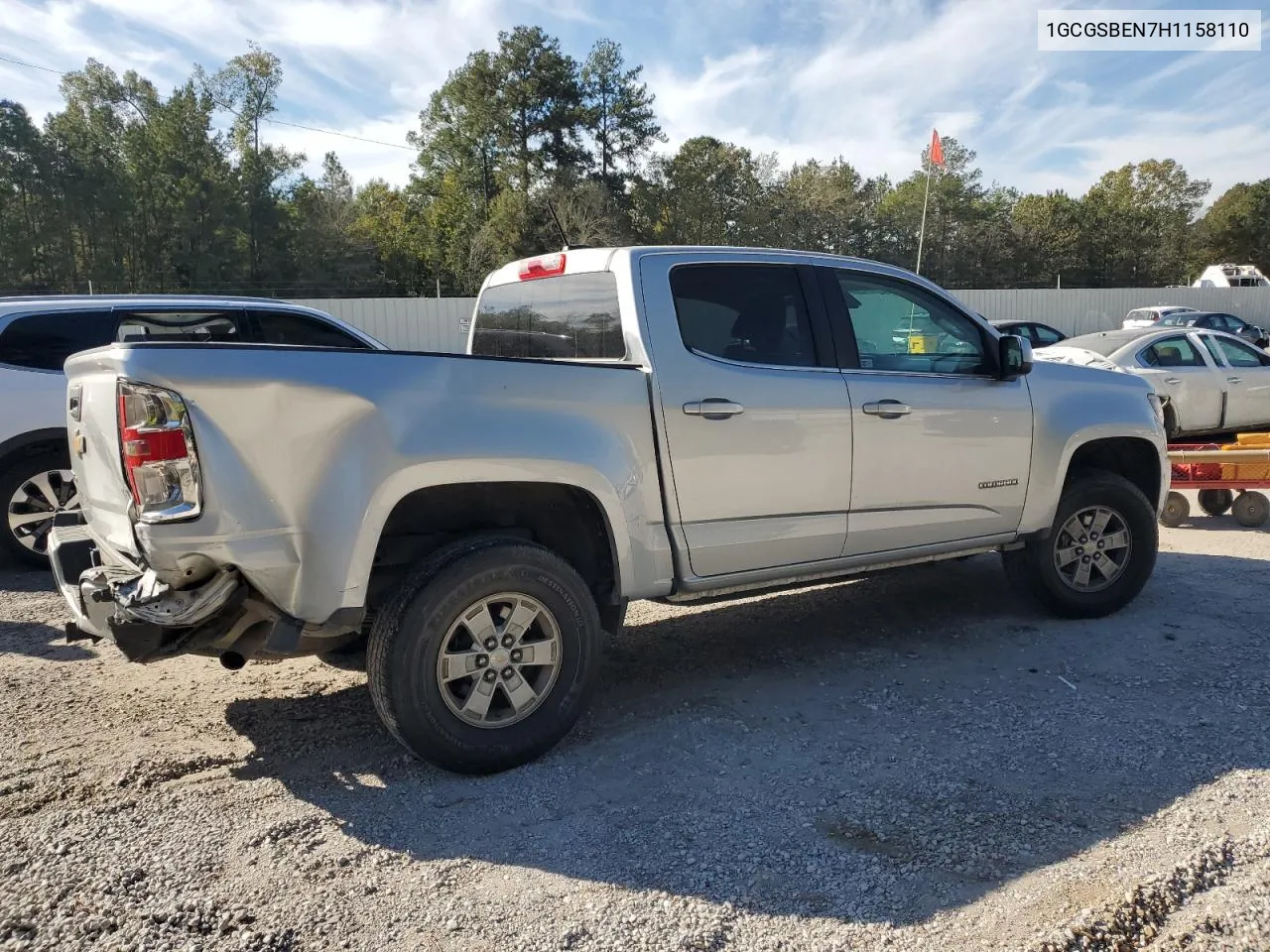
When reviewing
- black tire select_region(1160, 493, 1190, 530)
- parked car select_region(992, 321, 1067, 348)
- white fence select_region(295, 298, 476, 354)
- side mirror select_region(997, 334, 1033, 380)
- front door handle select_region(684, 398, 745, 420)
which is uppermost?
white fence select_region(295, 298, 476, 354)

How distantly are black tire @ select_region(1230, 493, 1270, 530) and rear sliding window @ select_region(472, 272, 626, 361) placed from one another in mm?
6468

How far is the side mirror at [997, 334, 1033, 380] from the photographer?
4.85 metres

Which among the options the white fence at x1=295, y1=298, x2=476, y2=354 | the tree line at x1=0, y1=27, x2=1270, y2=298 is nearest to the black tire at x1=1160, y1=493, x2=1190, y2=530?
the white fence at x1=295, y1=298, x2=476, y2=354

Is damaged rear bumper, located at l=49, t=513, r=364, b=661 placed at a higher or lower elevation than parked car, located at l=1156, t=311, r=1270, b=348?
lower

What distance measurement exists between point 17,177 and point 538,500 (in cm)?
4522

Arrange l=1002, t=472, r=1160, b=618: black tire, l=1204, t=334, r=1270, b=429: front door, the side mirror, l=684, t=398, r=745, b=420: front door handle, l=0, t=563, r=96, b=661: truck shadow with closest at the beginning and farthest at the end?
1. l=684, t=398, r=745, b=420: front door handle
2. the side mirror
3. l=0, t=563, r=96, b=661: truck shadow
4. l=1002, t=472, r=1160, b=618: black tire
5. l=1204, t=334, r=1270, b=429: front door

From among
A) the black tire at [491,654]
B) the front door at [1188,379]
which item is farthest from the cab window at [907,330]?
the front door at [1188,379]

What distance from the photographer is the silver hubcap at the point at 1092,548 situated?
17.5ft

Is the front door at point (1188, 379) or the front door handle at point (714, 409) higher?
the front door handle at point (714, 409)

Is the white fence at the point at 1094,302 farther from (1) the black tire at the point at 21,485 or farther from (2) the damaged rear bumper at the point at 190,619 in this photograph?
(2) the damaged rear bumper at the point at 190,619

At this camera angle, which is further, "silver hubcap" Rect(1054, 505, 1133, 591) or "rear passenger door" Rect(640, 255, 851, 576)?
"silver hubcap" Rect(1054, 505, 1133, 591)

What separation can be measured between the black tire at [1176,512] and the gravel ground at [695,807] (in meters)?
3.40

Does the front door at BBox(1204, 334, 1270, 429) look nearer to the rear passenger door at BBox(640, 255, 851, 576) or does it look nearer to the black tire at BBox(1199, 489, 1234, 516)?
the black tire at BBox(1199, 489, 1234, 516)

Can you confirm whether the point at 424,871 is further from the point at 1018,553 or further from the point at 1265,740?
the point at 1018,553
